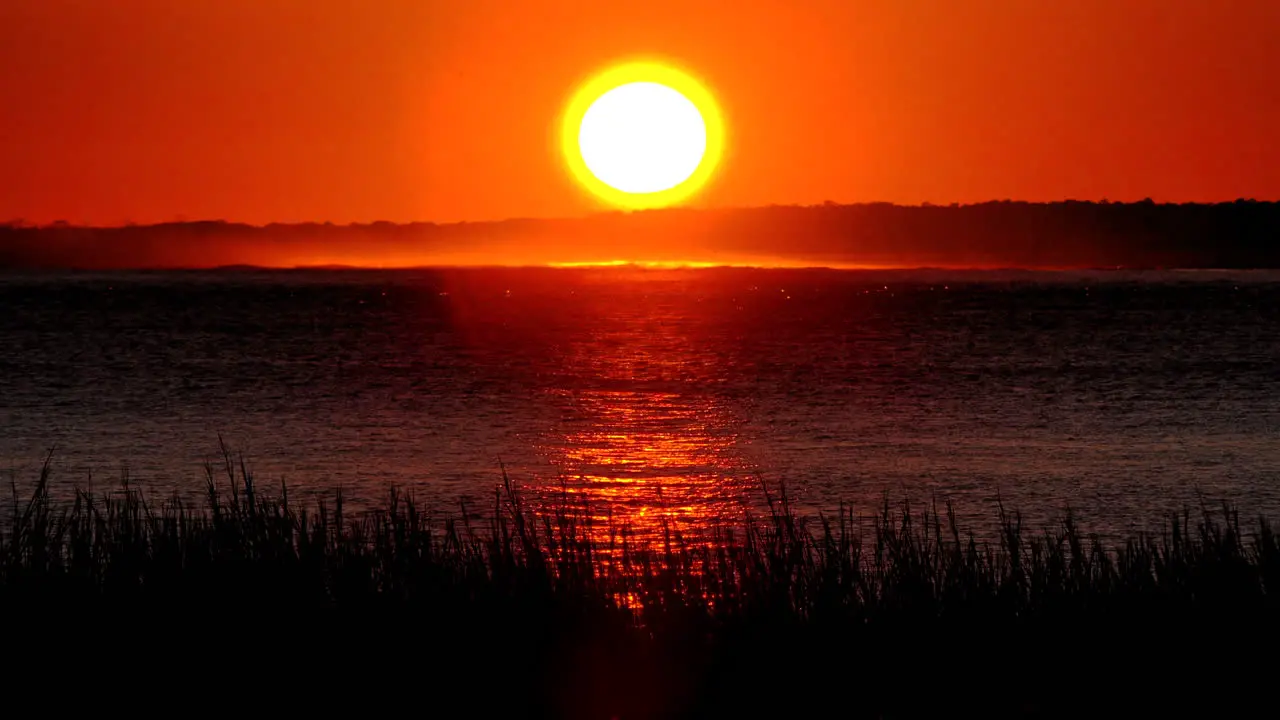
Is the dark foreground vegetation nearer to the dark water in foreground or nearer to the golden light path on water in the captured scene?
the golden light path on water

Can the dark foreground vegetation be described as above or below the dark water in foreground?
above

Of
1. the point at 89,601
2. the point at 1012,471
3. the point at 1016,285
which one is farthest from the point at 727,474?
the point at 1016,285

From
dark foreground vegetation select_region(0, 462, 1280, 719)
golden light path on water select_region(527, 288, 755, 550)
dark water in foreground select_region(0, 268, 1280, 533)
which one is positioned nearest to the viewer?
dark foreground vegetation select_region(0, 462, 1280, 719)

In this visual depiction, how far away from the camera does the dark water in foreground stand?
2162cm

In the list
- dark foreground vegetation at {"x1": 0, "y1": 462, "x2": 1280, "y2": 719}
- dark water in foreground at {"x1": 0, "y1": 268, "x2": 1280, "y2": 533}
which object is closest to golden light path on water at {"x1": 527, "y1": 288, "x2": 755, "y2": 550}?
dark water in foreground at {"x1": 0, "y1": 268, "x2": 1280, "y2": 533}

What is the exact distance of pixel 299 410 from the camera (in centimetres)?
3297

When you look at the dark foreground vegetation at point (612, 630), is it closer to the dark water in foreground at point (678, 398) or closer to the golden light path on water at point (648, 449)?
the golden light path on water at point (648, 449)

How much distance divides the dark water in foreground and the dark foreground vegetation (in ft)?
13.6

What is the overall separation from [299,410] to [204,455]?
877cm

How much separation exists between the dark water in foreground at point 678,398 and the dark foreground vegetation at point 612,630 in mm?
4137

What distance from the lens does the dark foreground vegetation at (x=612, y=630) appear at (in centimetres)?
1068

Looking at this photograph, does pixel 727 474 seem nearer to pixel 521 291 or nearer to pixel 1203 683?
pixel 1203 683

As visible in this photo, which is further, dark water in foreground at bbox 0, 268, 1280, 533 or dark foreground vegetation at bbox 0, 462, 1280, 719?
dark water in foreground at bbox 0, 268, 1280, 533

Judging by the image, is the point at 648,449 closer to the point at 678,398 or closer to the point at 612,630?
the point at 678,398
